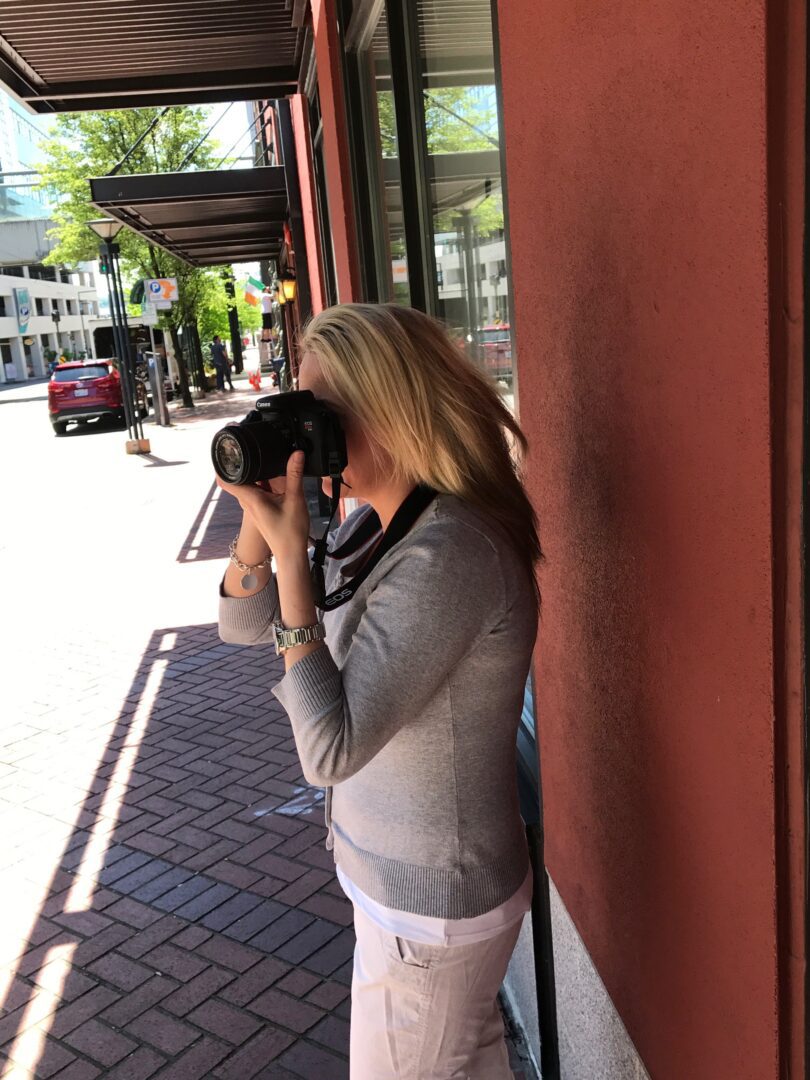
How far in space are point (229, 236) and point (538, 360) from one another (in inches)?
638

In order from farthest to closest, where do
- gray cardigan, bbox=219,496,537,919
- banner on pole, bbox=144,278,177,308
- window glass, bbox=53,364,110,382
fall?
banner on pole, bbox=144,278,177,308 < window glass, bbox=53,364,110,382 < gray cardigan, bbox=219,496,537,919

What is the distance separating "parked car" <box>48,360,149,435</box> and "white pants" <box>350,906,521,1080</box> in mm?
23780

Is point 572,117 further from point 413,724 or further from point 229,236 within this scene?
point 229,236

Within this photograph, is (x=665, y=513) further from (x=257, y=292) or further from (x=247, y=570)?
(x=257, y=292)

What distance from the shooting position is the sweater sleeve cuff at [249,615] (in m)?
2.19

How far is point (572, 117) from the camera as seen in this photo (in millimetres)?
1735

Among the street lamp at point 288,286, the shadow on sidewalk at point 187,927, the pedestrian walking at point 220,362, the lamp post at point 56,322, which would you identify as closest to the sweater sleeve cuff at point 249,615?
the shadow on sidewalk at point 187,927

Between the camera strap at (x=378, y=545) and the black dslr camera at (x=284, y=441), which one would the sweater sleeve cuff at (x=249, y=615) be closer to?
the camera strap at (x=378, y=545)

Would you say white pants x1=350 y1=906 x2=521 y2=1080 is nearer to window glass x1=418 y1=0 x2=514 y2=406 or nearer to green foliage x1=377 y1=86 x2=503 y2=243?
window glass x1=418 y1=0 x2=514 y2=406

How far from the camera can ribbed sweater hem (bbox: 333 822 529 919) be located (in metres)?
1.66

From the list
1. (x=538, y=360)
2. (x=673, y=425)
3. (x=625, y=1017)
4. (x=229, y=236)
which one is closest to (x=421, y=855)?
(x=625, y=1017)

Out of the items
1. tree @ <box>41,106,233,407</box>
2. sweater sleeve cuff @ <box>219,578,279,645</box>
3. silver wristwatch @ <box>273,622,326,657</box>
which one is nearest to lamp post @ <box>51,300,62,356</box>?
tree @ <box>41,106,233,407</box>

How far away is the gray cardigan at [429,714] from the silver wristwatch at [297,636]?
0.12 feet

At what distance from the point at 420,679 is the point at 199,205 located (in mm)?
12155
